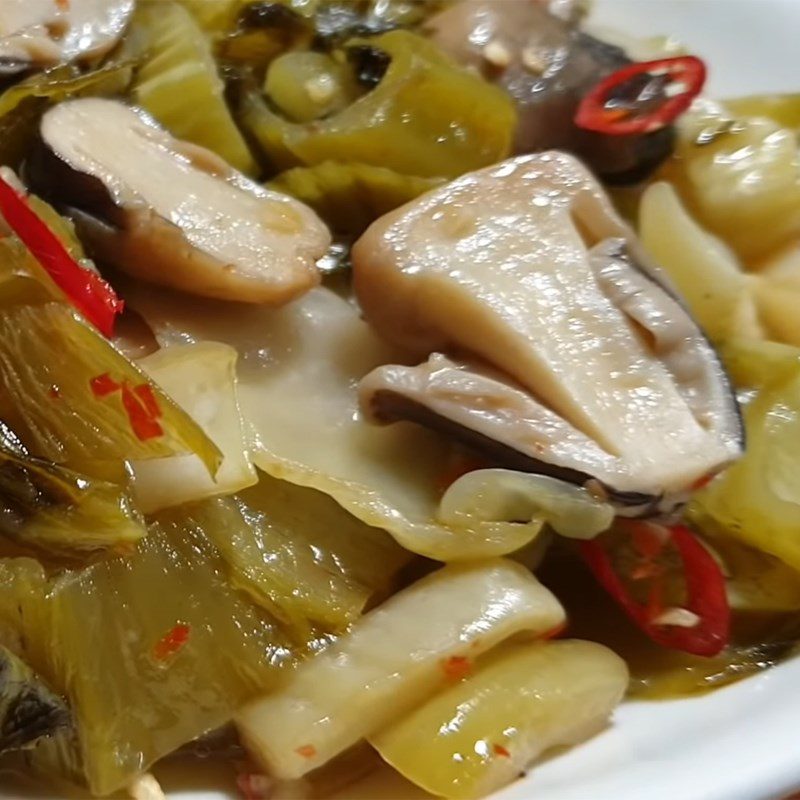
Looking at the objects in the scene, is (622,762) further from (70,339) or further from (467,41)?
(467,41)

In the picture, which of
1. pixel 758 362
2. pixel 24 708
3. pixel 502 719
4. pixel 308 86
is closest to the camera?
pixel 24 708

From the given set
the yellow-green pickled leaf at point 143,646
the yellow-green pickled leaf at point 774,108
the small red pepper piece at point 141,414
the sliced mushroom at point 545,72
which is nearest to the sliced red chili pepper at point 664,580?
the yellow-green pickled leaf at point 143,646

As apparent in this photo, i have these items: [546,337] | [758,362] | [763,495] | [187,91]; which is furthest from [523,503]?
[187,91]

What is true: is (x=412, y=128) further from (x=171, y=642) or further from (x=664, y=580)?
(x=171, y=642)

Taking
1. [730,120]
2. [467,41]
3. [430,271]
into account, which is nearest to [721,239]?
[730,120]

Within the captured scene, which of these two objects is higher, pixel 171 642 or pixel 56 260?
pixel 56 260

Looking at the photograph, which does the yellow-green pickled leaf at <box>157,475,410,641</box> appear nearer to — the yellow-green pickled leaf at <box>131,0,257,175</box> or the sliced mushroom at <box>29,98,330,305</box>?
the sliced mushroom at <box>29,98,330,305</box>

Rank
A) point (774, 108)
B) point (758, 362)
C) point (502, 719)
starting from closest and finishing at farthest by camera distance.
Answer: point (502, 719), point (758, 362), point (774, 108)
